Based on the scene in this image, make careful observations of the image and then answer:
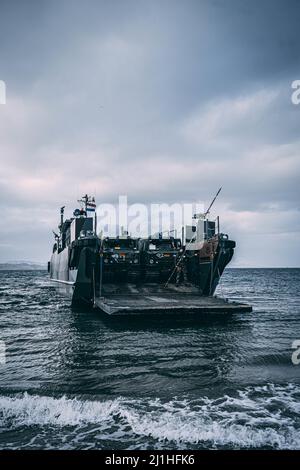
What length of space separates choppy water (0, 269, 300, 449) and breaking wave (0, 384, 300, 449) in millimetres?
16

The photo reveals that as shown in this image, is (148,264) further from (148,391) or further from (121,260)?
(148,391)

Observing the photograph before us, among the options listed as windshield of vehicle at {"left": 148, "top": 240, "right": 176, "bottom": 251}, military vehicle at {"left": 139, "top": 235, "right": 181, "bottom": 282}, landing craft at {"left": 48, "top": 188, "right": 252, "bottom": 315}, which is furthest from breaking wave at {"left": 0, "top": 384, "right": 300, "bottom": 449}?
windshield of vehicle at {"left": 148, "top": 240, "right": 176, "bottom": 251}

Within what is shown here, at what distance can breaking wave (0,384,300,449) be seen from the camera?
4.95 metres

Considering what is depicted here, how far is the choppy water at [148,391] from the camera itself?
5.09 m

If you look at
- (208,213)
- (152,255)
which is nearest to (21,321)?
(152,255)

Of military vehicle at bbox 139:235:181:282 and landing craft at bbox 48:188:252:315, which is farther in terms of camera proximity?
military vehicle at bbox 139:235:181:282

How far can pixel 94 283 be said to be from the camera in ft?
62.5

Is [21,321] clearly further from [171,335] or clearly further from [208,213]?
[208,213]

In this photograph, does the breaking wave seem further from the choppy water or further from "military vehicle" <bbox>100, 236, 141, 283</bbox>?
"military vehicle" <bbox>100, 236, 141, 283</bbox>

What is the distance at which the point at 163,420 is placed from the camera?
18.2ft

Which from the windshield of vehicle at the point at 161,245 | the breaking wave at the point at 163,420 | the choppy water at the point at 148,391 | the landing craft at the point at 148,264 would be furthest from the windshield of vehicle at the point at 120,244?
the breaking wave at the point at 163,420

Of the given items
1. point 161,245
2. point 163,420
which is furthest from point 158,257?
point 163,420

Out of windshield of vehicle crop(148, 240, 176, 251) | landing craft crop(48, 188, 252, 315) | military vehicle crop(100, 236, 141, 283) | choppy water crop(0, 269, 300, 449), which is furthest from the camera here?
windshield of vehicle crop(148, 240, 176, 251)

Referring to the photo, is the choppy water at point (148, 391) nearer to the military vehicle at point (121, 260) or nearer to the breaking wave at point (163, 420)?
the breaking wave at point (163, 420)
